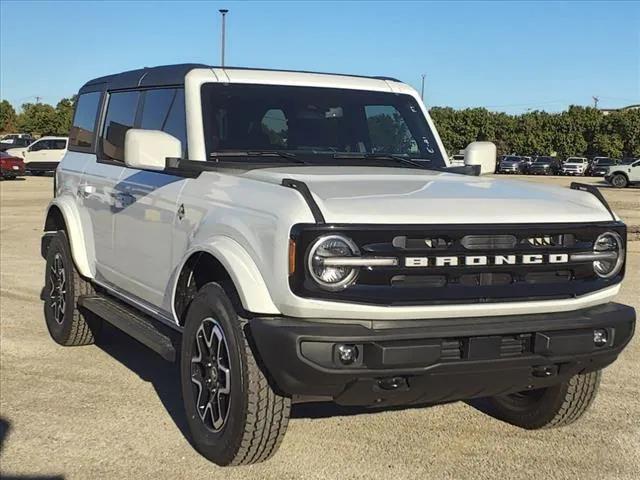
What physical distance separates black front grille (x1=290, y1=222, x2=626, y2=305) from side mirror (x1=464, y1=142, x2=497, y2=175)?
→ 1.68m

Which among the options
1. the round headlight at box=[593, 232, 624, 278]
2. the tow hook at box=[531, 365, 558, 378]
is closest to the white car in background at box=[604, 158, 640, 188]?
the round headlight at box=[593, 232, 624, 278]

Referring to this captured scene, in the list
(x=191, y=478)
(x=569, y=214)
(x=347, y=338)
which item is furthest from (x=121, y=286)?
(x=569, y=214)

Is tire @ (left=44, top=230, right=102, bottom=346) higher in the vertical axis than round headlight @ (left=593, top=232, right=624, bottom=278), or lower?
lower

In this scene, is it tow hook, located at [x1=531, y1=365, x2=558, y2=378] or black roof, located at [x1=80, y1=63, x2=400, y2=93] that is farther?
black roof, located at [x1=80, y1=63, x2=400, y2=93]

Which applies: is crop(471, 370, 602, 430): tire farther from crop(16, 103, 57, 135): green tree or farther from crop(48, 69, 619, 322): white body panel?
crop(16, 103, 57, 135): green tree

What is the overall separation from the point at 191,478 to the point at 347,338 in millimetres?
1199

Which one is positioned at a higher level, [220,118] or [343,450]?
[220,118]

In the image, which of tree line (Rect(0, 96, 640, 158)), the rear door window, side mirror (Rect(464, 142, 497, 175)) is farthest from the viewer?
tree line (Rect(0, 96, 640, 158))

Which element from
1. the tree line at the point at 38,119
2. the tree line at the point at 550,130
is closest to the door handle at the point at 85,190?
the tree line at the point at 550,130

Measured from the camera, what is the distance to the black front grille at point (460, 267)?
320 centimetres

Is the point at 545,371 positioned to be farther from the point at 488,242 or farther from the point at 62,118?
the point at 62,118

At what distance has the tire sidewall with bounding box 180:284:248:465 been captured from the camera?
11.5 feet

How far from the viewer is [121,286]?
5184mm

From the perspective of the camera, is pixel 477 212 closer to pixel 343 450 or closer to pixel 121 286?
pixel 343 450
